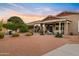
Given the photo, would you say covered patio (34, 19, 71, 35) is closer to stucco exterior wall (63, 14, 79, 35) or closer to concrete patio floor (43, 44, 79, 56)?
stucco exterior wall (63, 14, 79, 35)

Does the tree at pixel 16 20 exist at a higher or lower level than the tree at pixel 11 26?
higher

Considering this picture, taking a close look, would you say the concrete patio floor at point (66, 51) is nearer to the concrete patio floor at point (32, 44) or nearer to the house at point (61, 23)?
the concrete patio floor at point (32, 44)

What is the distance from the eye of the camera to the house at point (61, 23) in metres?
4.91

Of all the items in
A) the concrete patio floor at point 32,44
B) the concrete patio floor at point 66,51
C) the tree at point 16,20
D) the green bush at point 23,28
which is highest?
the tree at point 16,20

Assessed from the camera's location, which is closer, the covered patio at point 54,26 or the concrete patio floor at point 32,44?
the concrete patio floor at point 32,44

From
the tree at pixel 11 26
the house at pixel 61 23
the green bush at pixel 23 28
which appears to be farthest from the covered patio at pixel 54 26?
Result: the tree at pixel 11 26

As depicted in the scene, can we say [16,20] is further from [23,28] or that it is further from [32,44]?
[32,44]

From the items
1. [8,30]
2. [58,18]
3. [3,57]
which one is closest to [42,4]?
[58,18]

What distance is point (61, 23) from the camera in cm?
495

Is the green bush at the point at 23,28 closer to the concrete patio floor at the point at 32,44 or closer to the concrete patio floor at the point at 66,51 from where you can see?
the concrete patio floor at the point at 32,44

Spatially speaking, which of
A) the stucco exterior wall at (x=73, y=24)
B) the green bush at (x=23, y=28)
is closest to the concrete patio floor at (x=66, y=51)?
the stucco exterior wall at (x=73, y=24)

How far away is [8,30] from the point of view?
492 cm

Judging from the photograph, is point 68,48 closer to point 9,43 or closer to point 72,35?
point 72,35

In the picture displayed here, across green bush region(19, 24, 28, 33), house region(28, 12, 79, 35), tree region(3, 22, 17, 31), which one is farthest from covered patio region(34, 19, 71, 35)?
tree region(3, 22, 17, 31)
